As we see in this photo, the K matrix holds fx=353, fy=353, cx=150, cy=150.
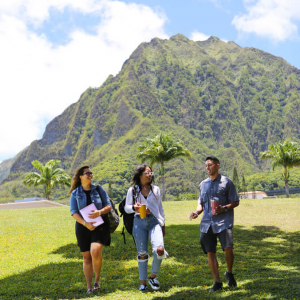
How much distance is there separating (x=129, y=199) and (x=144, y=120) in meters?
189

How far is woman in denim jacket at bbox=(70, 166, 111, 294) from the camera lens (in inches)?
222

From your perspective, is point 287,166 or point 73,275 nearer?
point 73,275

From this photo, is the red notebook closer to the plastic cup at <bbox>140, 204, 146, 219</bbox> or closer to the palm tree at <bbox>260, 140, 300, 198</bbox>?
the plastic cup at <bbox>140, 204, 146, 219</bbox>

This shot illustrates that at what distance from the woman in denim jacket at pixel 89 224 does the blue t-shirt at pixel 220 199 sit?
160cm

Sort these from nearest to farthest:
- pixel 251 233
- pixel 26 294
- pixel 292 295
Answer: pixel 292 295, pixel 26 294, pixel 251 233

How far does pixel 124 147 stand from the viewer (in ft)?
570

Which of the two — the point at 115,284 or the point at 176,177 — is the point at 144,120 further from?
the point at 115,284

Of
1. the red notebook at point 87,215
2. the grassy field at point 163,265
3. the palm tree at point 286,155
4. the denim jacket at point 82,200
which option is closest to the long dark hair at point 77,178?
the denim jacket at point 82,200

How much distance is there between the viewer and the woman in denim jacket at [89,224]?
18.5 feet

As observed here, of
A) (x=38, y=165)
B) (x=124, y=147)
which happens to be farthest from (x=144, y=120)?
(x=38, y=165)

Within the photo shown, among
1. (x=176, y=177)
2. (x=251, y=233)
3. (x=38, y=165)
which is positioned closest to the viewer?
(x=251, y=233)

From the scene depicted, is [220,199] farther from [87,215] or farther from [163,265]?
[163,265]

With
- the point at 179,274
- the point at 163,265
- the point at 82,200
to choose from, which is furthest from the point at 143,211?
the point at 163,265

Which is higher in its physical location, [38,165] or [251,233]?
[38,165]
